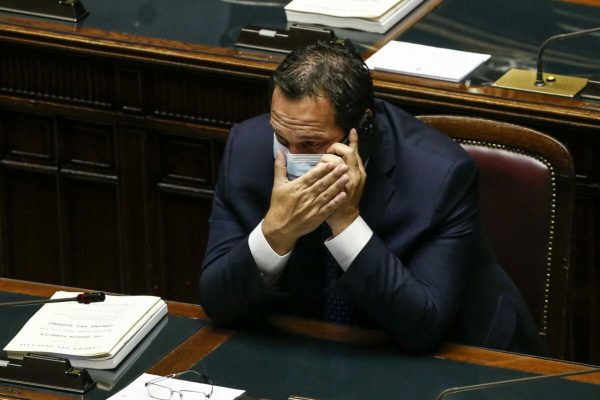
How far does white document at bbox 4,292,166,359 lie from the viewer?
8.82 ft

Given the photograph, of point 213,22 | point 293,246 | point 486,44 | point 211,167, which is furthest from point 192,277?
point 293,246

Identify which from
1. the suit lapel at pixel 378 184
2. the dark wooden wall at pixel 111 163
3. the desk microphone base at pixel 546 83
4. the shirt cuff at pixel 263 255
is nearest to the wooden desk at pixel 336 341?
the shirt cuff at pixel 263 255

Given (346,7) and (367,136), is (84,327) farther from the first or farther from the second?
(346,7)

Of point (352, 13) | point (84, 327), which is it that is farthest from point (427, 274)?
point (352, 13)

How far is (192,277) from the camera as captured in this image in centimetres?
427

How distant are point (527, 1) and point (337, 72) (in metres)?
1.72

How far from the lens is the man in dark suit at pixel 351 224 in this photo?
278 cm

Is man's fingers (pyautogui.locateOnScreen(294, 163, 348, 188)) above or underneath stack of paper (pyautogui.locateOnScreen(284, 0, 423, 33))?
above

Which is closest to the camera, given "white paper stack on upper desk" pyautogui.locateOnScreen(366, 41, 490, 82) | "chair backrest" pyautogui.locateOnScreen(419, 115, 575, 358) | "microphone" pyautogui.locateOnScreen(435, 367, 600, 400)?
"microphone" pyautogui.locateOnScreen(435, 367, 600, 400)

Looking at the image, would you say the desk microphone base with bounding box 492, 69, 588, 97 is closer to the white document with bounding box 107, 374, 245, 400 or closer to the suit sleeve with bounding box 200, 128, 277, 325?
the suit sleeve with bounding box 200, 128, 277, 325

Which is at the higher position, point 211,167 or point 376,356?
point 376,356

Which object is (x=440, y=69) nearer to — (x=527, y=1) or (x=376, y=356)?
(x=527, y=1)

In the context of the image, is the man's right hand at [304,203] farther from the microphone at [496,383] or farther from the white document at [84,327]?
the microphone at [496,383]

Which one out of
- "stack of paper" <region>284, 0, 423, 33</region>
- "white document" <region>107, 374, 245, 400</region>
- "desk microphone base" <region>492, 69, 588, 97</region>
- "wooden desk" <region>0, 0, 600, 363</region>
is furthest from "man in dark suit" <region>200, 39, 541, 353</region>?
"stack of paper" <region>284, 0, 423, 33</region>
